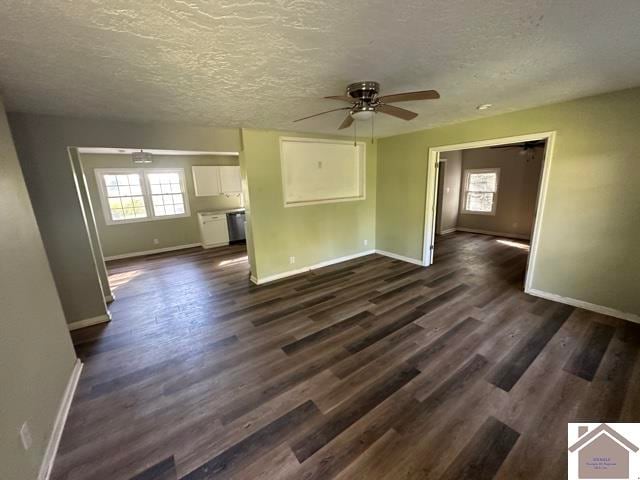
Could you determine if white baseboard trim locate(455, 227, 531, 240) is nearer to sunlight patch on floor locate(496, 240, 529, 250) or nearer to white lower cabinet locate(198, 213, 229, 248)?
sunlight patch on floor locate(496, 240, 529, 250)

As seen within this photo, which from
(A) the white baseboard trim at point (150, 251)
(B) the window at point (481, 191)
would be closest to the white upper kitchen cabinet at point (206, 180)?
(A) the white baseboard trim at point (150, 251)

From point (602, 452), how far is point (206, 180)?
7390mm

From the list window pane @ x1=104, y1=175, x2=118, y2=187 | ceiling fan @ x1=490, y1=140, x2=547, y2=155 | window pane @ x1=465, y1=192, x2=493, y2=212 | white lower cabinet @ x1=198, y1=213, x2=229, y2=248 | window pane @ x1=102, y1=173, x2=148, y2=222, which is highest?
ceiling fan @ x1=490, y1=140, x2=547, y2=155

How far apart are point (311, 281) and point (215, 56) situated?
3202mm

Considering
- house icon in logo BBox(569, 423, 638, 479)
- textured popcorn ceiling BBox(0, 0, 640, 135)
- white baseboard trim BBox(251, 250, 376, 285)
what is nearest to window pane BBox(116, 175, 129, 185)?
textured popcorn ceiling BBox(0, 0, 640, 135)

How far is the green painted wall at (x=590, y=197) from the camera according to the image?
2.54m

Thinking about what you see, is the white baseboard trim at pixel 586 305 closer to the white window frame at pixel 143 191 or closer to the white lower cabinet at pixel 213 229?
the white lower cabinet at pixel 213 229

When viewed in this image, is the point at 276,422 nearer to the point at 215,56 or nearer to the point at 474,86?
the point at 215,56

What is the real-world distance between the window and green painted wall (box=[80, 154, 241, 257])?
260 inches

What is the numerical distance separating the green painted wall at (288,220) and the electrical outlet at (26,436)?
2778mm

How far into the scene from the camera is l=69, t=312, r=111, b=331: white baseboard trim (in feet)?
9.71

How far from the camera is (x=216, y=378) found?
2.12 meters

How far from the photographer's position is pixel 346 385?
201 cm

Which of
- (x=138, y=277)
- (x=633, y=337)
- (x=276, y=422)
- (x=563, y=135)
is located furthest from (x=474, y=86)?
(x=138, y=277)
